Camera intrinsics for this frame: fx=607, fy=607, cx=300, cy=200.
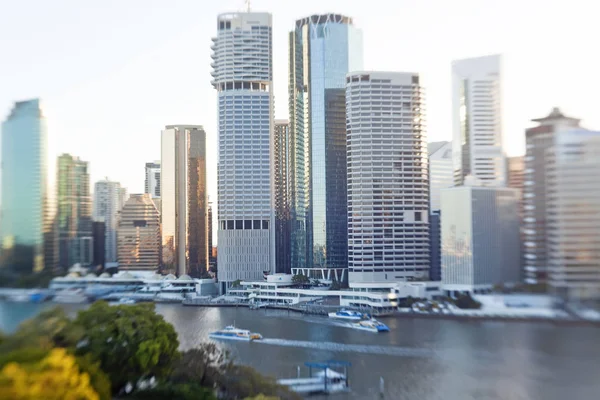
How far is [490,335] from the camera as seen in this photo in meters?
9.93

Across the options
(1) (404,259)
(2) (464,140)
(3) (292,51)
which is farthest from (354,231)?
(3) (292,51)

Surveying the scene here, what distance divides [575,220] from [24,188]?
25.9ft

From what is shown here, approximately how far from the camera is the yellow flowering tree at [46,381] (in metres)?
3.73

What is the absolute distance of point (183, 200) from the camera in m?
25.6

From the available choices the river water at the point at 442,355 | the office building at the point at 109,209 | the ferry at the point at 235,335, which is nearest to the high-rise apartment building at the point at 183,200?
the office building at the point at 109,209

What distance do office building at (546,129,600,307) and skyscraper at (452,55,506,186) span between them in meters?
10.1

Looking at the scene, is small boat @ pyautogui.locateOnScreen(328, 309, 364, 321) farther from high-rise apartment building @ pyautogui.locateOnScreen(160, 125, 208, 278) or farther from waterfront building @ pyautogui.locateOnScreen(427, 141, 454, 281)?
high-rise apartment building @ pyautogui.locateOnScreen(160, 125, 208, 278)

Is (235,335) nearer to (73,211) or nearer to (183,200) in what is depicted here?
(73,211)

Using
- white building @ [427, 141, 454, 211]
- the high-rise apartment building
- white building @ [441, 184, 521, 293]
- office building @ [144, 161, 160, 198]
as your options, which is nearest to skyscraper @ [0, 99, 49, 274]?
white building @ [441, 184, 521, 293]

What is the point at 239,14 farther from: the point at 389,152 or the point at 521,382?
the point at 521,382

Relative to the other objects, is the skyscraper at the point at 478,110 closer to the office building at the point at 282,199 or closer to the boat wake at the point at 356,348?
the boat wake at the point at 356,348

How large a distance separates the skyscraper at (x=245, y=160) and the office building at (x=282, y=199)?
11.5ft

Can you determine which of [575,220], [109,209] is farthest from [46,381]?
[109,209]

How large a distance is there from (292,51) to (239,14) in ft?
8.58
